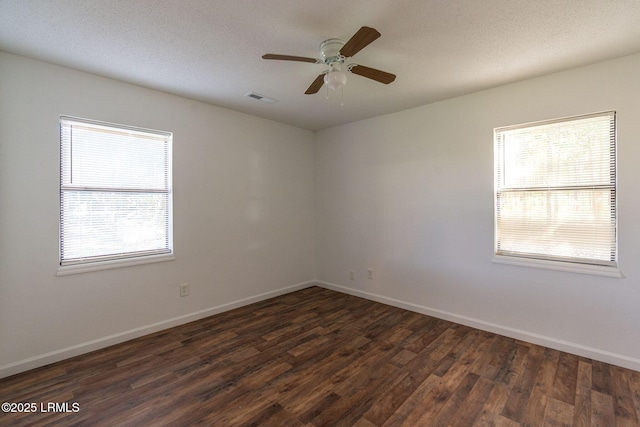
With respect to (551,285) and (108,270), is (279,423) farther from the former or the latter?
(551,285)

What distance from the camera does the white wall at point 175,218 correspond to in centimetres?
232

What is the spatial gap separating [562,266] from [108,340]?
14.2 feet

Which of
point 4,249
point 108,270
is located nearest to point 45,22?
point 4,249

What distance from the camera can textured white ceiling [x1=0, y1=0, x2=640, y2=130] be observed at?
1.77 m

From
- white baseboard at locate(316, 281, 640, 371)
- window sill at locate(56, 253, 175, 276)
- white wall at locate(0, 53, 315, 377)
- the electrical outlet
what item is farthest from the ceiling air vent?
white baseboard at locate(316, 281, 640, 371)

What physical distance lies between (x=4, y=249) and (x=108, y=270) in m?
0.73

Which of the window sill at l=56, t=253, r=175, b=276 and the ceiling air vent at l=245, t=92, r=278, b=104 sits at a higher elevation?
the ceiling air vent at l=245, t=92, r=278, b=104

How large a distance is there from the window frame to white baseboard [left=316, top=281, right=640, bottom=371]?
275 cm

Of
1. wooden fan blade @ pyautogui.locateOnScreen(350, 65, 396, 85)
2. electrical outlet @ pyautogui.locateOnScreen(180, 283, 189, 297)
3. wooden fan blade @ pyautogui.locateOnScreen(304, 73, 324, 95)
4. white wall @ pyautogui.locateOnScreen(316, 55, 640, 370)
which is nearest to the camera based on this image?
wooden fan blade @ pyautogui.locateOnScreen(350, 65, 396, 85)

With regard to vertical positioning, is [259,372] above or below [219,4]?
below

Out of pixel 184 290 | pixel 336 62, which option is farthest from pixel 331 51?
pixel 184 290

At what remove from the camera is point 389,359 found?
8.23 ft

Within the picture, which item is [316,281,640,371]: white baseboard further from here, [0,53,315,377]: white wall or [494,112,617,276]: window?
[0,53,315,377]: white wall

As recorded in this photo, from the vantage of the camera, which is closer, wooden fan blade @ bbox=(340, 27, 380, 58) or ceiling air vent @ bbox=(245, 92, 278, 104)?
wooden fan blade @ bbox=(340, 27, 380, 58)
